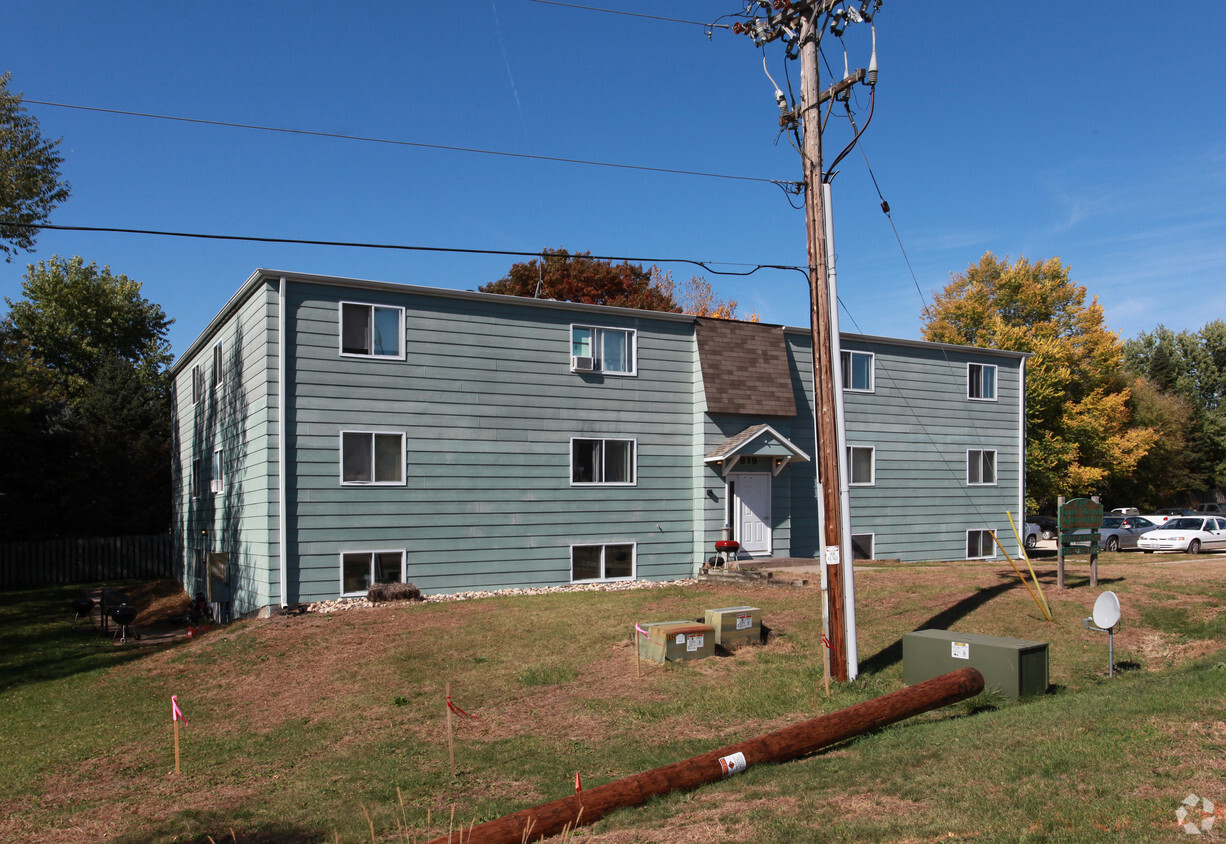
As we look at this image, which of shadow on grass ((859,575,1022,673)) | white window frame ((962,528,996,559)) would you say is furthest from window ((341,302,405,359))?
white window frame ((962,528,996,559))

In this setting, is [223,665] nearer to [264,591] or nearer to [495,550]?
[264,591]

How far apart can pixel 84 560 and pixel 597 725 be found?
99.2 feet

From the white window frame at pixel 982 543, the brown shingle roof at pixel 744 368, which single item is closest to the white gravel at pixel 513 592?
the brown shingle roof at pixel 744 368

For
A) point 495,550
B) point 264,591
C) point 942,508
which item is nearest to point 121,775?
point 264,591

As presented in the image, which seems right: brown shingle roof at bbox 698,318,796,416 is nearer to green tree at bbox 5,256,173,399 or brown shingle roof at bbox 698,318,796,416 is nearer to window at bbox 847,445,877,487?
window at bbox 847,445,877,487

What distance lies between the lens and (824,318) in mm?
11516

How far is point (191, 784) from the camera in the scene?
8367mm

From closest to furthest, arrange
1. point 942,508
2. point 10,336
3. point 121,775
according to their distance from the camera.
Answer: point 121,775, point 942,508, point 10,336

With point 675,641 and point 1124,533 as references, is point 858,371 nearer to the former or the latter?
point 675,641

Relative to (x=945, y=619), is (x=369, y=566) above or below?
above

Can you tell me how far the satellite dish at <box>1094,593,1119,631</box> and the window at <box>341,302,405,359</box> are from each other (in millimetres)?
13210

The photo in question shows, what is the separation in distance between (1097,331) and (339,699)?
41.8m

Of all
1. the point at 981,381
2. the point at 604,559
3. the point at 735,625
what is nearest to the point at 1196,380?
the point at 981,381

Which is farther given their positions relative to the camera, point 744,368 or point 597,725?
point 744,368
